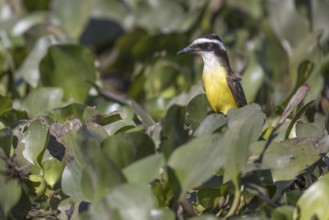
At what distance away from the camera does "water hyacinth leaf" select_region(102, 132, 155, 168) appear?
286 cm

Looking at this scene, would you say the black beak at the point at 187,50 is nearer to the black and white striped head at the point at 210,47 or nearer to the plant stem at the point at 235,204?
the black and white striped head at the point at 210,47

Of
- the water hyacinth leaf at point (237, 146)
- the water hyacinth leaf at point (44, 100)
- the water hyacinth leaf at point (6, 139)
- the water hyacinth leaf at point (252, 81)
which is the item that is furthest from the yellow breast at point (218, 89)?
the water hyacinth leaf at point (237, 146)

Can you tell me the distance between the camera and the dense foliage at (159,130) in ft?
9.00

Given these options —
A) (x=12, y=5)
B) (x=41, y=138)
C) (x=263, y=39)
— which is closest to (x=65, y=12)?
(x=12, y=5)

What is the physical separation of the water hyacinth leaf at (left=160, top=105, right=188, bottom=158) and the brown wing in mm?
1808

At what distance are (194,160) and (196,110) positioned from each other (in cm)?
94

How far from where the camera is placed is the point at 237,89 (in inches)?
193

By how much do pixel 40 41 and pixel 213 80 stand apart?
3.51 ft

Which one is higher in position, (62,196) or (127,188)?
(127,188)

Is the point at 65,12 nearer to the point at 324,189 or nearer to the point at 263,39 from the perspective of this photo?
the point at 263,39

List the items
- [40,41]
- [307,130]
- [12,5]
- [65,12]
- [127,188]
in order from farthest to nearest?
[12,5]
[65,12]
[40,41]
[307,130]
[127,188]

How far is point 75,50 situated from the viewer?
15.9 feet

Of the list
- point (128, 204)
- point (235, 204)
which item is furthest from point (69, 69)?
point (128, 204)

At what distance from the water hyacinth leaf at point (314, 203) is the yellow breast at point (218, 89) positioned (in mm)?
1909
